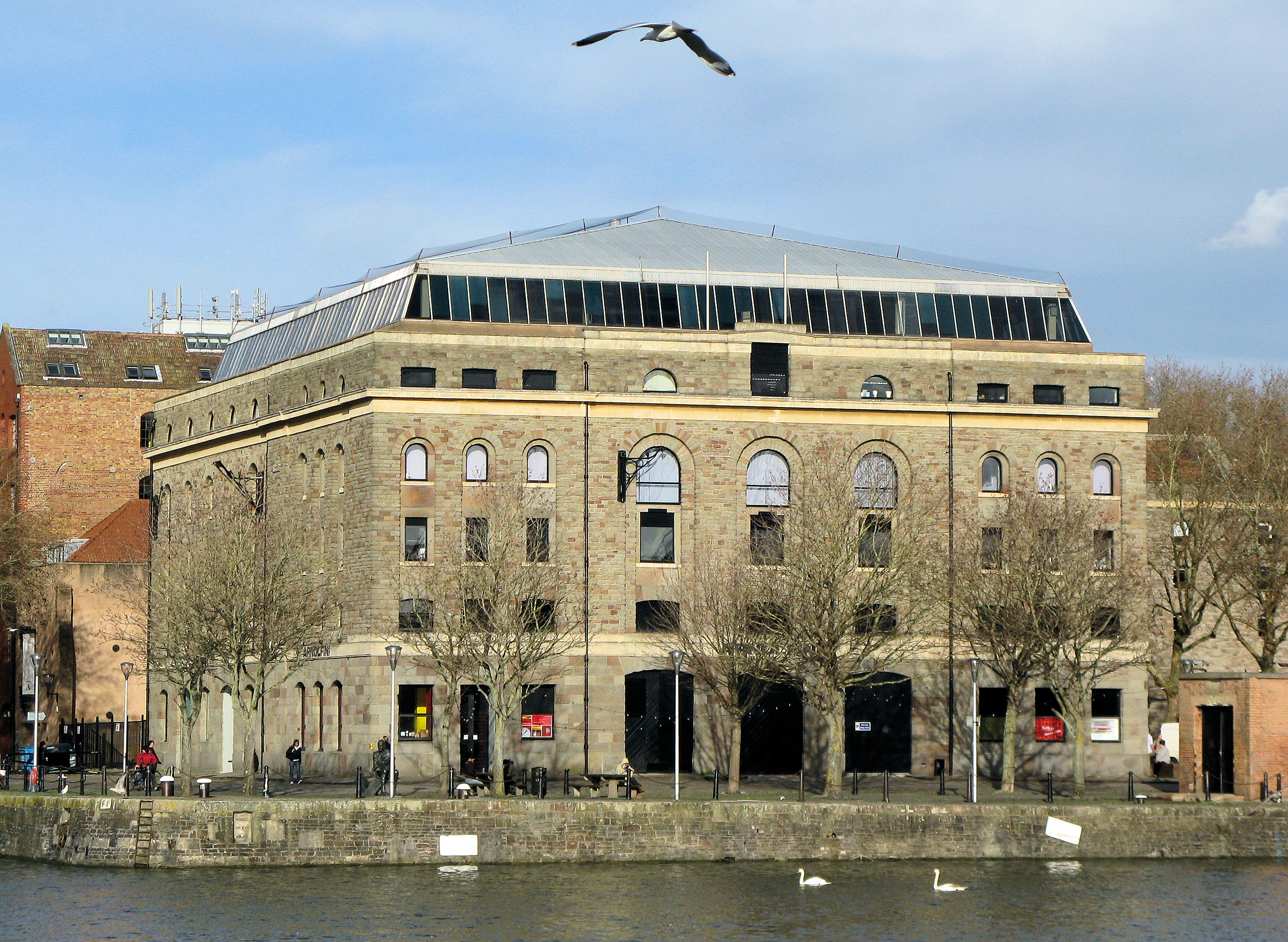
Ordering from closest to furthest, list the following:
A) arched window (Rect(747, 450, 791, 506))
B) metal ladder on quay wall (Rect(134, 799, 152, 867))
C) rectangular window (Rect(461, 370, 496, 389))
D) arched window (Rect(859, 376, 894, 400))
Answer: metal ladder on quay wall (Rect(134, 799, 152, 867)) → rectangular window (Rect(461, 370, 496, 389)) → arched window (Rect(747, 450, 791, 506)) → arched window (Rect(859, 376, 894, 400))

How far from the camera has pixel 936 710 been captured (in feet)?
229

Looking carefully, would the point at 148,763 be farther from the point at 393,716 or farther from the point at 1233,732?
the point at 1233,732

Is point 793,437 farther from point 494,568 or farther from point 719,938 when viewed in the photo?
point 719,938

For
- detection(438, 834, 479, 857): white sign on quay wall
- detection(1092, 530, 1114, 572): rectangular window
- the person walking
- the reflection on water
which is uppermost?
detection(1092, 530, 1114, 572): rectangular window

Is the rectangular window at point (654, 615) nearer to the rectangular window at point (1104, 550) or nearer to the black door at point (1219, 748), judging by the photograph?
the rectangular window at point (1104, 550)

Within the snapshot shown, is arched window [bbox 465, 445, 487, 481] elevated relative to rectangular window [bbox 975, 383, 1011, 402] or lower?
lower

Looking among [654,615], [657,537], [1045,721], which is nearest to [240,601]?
[654,615]

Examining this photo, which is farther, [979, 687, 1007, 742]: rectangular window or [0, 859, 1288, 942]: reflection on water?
[979, 687, 1007, 742]: rectangular window

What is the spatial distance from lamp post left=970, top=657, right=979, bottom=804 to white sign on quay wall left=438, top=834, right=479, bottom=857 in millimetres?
12976

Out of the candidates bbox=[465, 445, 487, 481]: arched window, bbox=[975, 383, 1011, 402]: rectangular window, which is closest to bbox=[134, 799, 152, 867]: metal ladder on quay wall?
bbox=[465, 445, 487, 481]: arched window

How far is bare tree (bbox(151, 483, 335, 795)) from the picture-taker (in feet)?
208

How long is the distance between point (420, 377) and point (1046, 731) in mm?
23749

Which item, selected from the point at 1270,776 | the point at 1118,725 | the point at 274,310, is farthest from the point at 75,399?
the point at 1270,776

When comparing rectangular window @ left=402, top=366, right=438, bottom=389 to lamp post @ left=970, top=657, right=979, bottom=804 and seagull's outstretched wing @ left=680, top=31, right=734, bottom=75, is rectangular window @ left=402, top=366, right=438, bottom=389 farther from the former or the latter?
seagull's outstretched wing @ left=680, top=31, right=734, bottom=75
